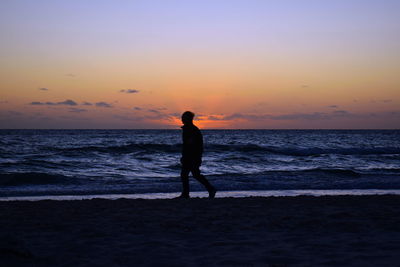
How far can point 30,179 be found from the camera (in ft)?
45.7

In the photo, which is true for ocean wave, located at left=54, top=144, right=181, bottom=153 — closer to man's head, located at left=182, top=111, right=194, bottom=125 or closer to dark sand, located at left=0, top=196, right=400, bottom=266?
man's head, located at left=182, top=111, right=194, bottom=125

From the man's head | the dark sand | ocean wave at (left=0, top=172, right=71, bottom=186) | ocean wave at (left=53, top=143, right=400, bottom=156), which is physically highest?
the man's head

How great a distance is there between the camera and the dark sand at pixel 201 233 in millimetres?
3947

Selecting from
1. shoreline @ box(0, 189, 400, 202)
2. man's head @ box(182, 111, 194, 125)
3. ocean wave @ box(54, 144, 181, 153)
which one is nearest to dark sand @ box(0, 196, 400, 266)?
man's head @ box(182, 111, 194, 125)

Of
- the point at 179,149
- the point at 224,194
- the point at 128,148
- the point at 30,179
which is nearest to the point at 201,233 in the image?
the point at 224,194

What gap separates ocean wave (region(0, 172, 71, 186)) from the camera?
13346 mm

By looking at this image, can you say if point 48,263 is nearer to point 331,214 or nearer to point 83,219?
point 83,219

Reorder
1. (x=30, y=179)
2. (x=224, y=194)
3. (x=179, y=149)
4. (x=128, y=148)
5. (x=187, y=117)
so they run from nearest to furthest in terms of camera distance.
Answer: (x=187, y=117) < (x=224, y=194) < (x=30, y=179) < (x=128, y=148) < (x=179, y=149)

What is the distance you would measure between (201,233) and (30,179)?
1053cm

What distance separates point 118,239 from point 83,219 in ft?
4.81

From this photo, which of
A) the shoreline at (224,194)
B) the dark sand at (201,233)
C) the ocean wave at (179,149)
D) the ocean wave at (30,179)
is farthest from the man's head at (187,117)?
the ocean wave at (179,149)

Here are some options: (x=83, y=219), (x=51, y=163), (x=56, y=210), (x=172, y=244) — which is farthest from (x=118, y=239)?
(x=51, y=163)

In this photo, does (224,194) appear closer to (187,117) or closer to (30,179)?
(187,117)

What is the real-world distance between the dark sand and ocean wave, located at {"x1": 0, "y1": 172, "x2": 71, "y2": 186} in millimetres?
5885
